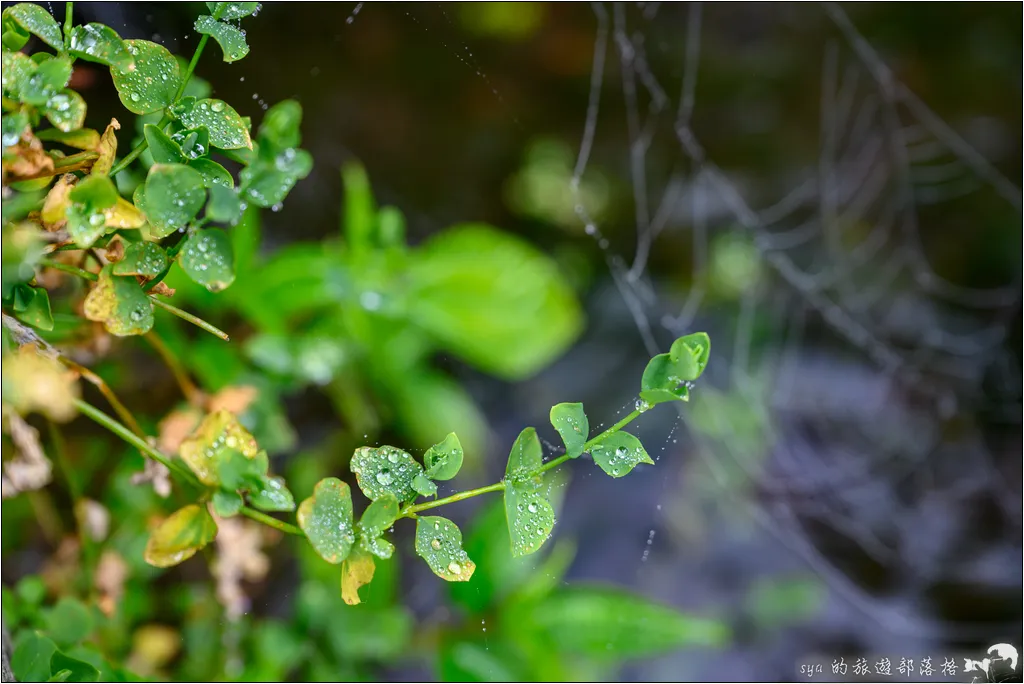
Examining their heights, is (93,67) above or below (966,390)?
below

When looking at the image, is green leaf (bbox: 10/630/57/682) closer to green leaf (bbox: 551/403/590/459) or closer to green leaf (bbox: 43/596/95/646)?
green leaf (bbox: 43/596/95/646)

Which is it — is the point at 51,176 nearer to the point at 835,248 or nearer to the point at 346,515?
the point at 346,515

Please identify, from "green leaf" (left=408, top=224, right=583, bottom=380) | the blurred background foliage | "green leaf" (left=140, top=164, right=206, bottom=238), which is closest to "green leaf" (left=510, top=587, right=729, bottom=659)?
the blurred background foliage

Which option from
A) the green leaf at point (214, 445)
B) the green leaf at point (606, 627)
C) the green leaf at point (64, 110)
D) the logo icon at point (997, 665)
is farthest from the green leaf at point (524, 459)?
the logo icon at point (997, 665)

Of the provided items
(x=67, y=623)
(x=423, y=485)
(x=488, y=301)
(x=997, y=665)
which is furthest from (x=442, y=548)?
(x=997, y=665)

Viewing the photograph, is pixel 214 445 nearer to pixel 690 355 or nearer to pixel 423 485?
pixel 423 485

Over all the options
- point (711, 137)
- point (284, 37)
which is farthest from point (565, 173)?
point (284, 37)
